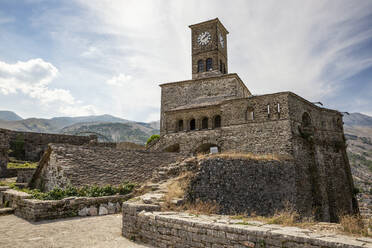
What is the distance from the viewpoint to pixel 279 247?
4336 millimetres

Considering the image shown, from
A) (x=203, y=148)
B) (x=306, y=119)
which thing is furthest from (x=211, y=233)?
(x=306, y=119)

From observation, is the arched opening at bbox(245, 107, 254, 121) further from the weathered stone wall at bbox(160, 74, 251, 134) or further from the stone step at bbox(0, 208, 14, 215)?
the stone step at bbox(0, 208, 14, 215)

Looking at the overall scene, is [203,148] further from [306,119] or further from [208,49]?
[208,49]

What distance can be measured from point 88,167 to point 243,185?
7.79 meters

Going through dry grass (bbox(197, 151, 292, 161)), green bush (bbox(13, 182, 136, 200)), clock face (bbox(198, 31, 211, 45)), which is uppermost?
clock face (bbox(198, 31, 211, 45))

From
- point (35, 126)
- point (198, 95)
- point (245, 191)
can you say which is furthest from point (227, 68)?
point (35, 126)

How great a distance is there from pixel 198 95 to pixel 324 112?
1334 centimetres

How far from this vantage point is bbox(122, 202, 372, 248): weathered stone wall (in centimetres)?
414

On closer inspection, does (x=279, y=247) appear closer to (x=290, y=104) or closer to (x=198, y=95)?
(x=290, y=104)

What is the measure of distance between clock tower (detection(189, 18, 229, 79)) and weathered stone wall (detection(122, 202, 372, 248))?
88.8 ft

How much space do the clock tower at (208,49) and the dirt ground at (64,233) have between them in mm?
26371

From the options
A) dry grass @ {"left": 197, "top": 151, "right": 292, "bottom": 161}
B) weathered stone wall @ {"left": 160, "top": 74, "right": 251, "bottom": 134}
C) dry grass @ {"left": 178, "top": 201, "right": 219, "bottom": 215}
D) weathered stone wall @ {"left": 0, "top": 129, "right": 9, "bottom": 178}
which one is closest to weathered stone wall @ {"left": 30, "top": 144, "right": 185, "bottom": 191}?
dry grass @ {"left": 197, "top": 151, "right": 292, "bottom": 161}

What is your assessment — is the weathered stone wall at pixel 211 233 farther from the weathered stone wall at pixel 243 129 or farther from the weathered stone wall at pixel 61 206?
the weathered stone wall at pixel 243 129

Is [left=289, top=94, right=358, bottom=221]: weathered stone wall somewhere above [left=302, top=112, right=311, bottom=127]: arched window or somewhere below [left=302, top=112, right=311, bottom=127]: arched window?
below
